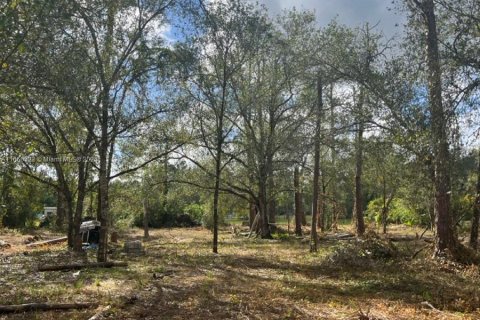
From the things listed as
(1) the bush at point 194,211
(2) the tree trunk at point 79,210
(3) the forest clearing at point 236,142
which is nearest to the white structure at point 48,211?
(1) the bush at point 194,211

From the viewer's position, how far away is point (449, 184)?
10.8 m

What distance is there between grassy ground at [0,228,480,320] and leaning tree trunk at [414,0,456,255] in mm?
911

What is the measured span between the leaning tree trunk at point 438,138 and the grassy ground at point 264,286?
911mm

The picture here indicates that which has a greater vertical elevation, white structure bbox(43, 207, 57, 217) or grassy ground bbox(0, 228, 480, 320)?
white structure bbox(43, 207, 57, 217)

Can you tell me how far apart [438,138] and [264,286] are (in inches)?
184

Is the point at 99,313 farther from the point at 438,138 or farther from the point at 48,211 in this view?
the point at 48,211

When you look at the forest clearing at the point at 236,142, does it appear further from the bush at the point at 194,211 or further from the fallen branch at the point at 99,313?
the bush at the point at 194,211

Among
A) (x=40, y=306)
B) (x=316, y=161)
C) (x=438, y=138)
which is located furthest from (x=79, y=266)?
(x=438, y=138)

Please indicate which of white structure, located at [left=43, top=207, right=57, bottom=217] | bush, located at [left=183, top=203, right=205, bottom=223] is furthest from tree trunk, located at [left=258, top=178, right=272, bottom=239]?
white structure, located at [left=43, top=207, right=57, bottom=217]

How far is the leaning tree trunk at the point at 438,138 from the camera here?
902 centimetres

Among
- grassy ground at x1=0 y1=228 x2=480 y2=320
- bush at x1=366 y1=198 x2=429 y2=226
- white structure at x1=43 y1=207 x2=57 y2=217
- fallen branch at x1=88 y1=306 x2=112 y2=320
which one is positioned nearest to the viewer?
fallen branch at x1=88 y1=306 x2=112 y2=320

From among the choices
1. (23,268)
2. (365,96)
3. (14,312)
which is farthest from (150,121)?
(14,312)

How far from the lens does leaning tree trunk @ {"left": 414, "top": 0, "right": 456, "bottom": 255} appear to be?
9.02m

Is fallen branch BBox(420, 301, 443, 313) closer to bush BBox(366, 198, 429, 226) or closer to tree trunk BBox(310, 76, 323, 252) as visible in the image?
tree trunk BBox(310, 76, 323, 252)
